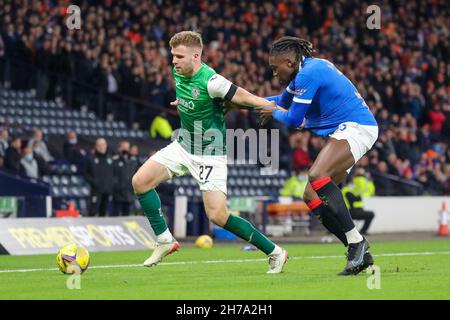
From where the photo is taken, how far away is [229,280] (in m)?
10.5

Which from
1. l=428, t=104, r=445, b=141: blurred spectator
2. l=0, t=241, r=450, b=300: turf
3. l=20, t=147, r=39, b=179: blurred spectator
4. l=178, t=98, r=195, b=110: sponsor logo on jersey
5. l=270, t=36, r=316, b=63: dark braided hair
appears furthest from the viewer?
l=428, t=104, r=445, b=141: blurred spectator

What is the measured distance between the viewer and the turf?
8.91 m

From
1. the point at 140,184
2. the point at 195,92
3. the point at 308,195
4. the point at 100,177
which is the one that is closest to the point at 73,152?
the point at 100,177

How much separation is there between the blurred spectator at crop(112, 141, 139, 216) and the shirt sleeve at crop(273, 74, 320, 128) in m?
11.5

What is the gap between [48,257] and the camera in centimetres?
1556

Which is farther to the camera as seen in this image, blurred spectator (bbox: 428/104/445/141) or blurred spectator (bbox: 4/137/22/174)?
blurred spectator (bbox: 428/104/445/141)

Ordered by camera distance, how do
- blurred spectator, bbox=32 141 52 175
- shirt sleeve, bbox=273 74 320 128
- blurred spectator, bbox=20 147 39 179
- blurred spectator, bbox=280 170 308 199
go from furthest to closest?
1. blurred spectator, bbox=280 170 308 199
2. blurred spectator, bbox=32 141 52 175
3. blurred spectator, bbox=20 147 39 179
4. shirt sleeve, bbox=273 74 320 128

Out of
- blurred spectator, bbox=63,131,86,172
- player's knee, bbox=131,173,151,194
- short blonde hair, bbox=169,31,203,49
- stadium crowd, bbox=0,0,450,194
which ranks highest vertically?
stadium crowd, bbox=0,0,450,194

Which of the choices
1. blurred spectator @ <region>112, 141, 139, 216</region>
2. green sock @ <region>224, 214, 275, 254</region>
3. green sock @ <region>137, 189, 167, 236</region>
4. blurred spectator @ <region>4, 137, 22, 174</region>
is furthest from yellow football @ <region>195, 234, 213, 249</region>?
green sock @ <region>224, 214, 275, 254</region>

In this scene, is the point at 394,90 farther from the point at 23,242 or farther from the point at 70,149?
the point at 23,242

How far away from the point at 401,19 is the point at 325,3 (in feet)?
9.00

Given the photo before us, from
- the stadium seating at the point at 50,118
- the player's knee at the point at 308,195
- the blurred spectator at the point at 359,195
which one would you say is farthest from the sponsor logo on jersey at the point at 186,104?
the stadium seating at the point at 50,118

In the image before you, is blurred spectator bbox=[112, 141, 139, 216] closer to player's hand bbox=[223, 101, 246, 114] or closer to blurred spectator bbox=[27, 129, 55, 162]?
blurred spectator bbox=[27, 129, 55, 162]
